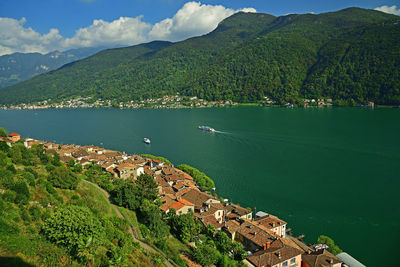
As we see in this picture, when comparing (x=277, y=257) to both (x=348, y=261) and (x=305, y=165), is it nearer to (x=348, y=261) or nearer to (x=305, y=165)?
(x=348, y=261)

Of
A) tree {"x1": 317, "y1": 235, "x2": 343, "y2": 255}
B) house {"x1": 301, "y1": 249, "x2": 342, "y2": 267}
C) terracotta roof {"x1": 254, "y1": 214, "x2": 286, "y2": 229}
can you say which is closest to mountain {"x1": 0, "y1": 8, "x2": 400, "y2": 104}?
tree {"x1": 317, "y1": 235, "x2": 343, "y2": 255}

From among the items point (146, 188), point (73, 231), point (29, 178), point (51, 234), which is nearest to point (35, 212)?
point (51, 234)

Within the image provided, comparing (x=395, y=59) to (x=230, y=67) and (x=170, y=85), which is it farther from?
(x=170, y=85)

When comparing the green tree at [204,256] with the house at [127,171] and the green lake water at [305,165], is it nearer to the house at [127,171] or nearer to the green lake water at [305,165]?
the green lake water at [305,165]

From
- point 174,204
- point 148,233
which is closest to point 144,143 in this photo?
point 174,204

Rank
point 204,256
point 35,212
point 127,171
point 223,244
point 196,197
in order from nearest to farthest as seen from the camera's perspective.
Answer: point 35,212, point 204,256, point 223,244, point 196,197, point 127,171
